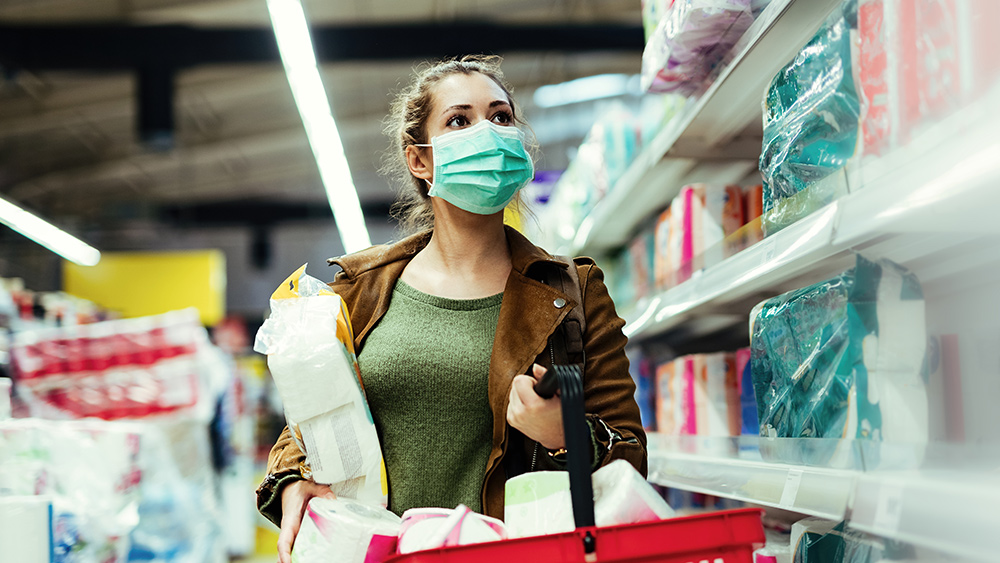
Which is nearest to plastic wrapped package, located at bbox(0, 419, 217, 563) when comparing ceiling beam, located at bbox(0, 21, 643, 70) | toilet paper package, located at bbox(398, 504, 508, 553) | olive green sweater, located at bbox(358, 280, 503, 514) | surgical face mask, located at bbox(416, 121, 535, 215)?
olive green sweater, located at bbox(358, 280, 503, 514)

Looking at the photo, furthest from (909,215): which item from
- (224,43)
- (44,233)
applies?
(44,233)

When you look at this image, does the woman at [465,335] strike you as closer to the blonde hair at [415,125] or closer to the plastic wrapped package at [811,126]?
the blonde hair at [415,125]

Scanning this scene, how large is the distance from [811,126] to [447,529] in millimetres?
936

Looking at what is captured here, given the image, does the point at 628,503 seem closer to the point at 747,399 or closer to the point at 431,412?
the point at 431,412

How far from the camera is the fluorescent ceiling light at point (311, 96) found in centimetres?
545

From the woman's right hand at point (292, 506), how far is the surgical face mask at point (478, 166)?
2.23ft

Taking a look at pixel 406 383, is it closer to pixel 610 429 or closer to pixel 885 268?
pixel 610 429

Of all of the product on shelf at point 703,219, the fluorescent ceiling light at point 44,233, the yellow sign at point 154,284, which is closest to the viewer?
the product on shelf at point 703,219

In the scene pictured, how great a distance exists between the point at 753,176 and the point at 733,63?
126cm

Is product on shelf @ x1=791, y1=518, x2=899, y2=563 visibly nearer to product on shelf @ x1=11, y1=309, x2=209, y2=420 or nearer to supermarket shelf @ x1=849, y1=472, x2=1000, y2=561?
supermarket shelf @ x1=849, y1=472, x2=1000, y2=561

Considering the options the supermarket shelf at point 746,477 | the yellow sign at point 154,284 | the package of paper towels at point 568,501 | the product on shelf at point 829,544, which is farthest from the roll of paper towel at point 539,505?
the yellow sign at point 154,284

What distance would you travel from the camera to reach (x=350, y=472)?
149 cm

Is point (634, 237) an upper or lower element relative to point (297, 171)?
lower

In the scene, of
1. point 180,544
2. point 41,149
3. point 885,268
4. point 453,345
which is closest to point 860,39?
point 885,268
